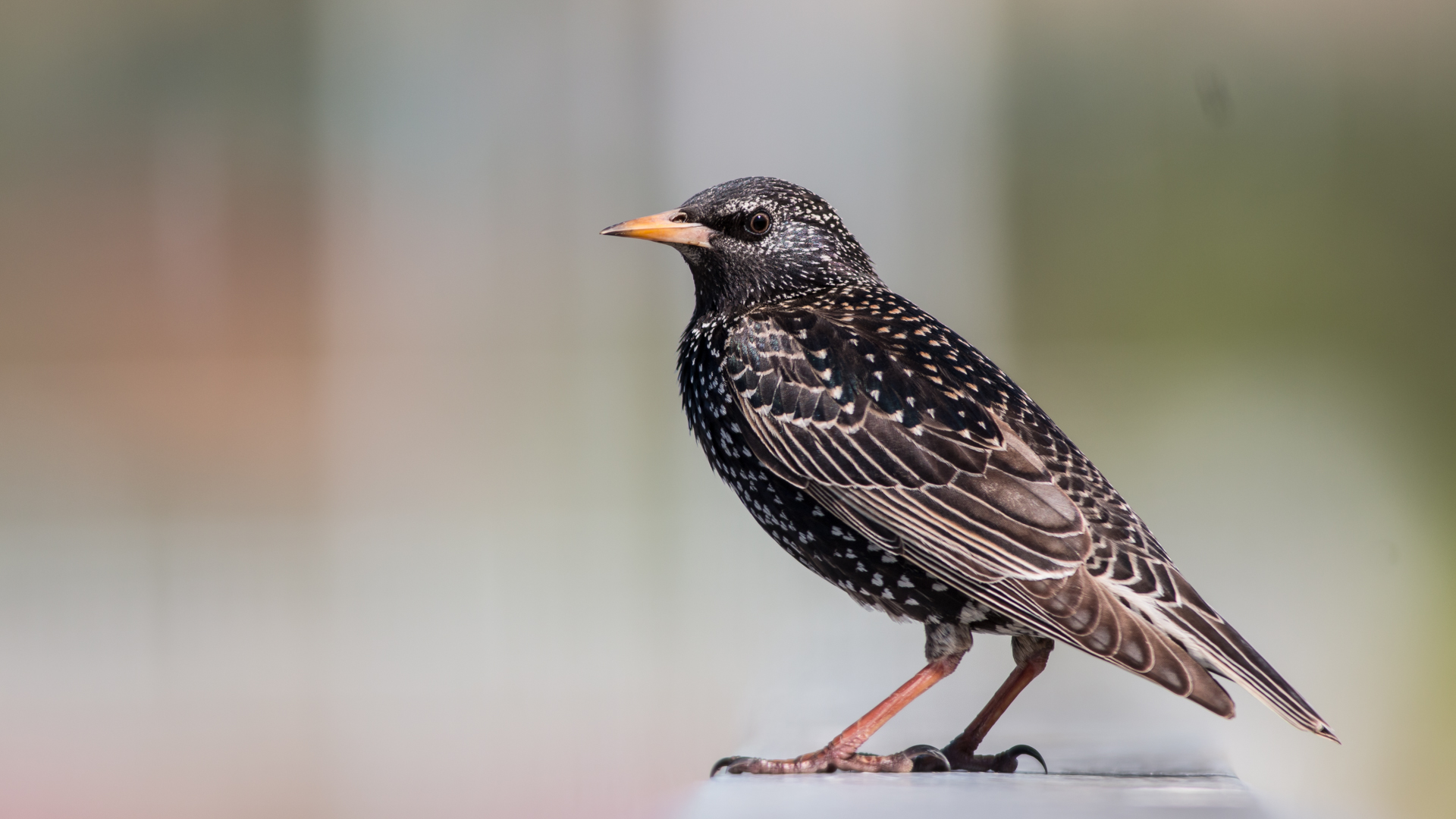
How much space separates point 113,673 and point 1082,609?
4.12m

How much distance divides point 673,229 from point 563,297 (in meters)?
2.80

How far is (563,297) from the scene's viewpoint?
16.4ft

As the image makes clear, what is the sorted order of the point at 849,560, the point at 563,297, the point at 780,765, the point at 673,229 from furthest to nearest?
the point at 563,297 < the point at 673,229 < the point at 849,560 < the point at 780,765

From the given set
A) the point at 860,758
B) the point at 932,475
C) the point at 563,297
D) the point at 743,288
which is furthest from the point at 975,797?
the point at 563,297

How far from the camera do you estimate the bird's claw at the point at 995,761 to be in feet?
6.57

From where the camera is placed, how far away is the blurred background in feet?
14.5

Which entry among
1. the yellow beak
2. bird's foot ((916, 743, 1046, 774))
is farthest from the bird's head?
bird's foot ((916, 743, 1046, 774))

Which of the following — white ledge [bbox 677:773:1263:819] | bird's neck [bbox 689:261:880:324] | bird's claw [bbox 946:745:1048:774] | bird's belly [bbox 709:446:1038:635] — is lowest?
bird's claw [bbox 946:745:1048:774]

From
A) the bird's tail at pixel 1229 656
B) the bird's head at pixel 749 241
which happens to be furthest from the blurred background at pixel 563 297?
the bird's tail at pixel 1229 656

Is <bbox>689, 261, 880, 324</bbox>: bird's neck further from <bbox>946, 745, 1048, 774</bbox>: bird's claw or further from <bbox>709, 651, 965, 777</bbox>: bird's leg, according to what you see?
<bbox>946, 745, 1048, 774</bbox>: bird's claw

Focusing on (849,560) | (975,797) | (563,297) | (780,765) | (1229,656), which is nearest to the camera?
(975,797)

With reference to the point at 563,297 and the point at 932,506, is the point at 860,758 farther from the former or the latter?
the point at 563,297

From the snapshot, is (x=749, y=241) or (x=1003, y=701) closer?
(x=1003, y=701)

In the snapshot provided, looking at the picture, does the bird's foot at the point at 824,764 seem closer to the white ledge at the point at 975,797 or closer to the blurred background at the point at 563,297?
the white ledge at the point at 975,797
